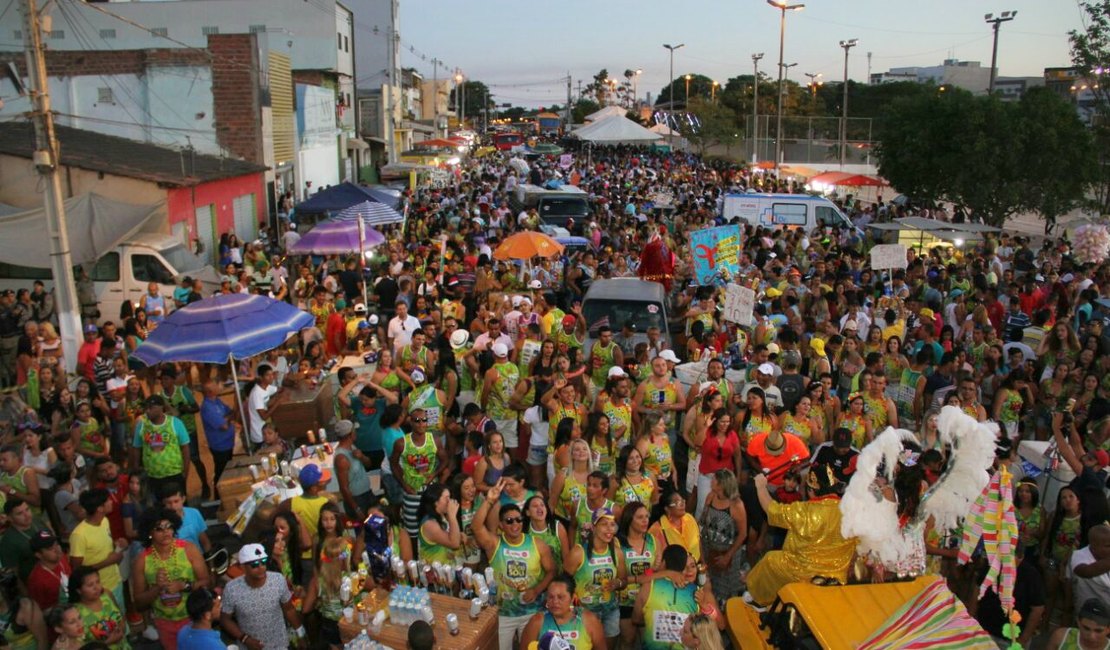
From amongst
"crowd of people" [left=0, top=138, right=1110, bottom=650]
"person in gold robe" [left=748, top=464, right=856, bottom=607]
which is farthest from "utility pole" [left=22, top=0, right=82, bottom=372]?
"person in gold robe" [left=748, top=464, right=856, bottom=607]

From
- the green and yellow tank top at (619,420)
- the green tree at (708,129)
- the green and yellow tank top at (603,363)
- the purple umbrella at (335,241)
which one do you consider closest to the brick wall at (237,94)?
the purple umbrella at (335,241)

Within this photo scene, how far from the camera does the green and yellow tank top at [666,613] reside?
5.52 meters

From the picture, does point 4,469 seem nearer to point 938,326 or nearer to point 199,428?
point 199,428

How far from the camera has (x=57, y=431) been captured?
852 centimetres

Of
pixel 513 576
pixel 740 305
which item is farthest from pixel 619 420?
pixel 740 305

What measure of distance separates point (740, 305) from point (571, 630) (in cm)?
641

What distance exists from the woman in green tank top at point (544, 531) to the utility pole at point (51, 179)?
793 cm

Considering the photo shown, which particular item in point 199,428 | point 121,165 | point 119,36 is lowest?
point 199,428

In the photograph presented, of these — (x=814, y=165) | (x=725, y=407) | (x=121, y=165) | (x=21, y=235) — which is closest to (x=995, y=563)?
(x=725, y=407)

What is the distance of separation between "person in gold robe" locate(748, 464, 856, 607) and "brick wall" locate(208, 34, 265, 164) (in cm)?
2500

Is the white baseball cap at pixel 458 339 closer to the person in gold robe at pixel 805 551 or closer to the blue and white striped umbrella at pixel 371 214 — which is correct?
the person in gold robe at pixel 805 551

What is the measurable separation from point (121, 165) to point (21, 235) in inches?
224

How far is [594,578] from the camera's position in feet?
19.4

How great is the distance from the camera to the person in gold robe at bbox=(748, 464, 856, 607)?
5.75 m
